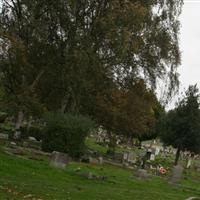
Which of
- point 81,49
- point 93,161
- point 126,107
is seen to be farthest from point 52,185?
point 126,107

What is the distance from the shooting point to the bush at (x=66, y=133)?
3209cm

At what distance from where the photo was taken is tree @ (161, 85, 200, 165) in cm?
5566

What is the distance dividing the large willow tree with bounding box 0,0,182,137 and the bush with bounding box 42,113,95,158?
6342mm

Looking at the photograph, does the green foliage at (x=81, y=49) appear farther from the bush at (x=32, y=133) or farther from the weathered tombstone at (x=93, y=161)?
the weathered tombstone at (x=93, y=161)

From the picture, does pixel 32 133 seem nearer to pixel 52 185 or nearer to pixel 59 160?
pixel 59 160

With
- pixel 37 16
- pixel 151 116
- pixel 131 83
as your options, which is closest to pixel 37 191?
pixel 37 16

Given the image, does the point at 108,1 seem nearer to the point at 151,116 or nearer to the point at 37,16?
the point at 37,16

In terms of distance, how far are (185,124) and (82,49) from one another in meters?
18.5

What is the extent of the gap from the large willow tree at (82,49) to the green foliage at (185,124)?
1048 cm

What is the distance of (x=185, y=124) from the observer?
56.2m

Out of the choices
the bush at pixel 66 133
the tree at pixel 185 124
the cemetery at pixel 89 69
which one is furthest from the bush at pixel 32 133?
the tree at pixel 185 124

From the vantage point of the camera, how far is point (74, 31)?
42.0 metres

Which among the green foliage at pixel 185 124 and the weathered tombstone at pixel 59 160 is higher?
the green foliage at pixel 185 124

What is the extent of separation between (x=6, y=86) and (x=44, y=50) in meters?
3.86
